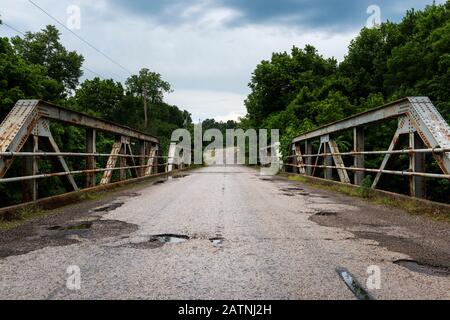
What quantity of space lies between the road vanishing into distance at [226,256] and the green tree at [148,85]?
69670 mm

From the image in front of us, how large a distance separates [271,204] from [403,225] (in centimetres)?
Answer: 266

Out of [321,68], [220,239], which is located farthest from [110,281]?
[321,68]

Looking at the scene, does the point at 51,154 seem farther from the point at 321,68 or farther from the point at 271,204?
the point at 321,68

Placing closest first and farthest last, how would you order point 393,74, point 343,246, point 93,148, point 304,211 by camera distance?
point 343,246
point 304,211
point 93,148
point 393,74

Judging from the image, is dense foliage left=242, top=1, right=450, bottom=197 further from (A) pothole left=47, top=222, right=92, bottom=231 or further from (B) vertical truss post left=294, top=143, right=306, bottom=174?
(A) pothole left=47, top=222, right=92, bottom=231

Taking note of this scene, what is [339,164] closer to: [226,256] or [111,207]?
[111,207]

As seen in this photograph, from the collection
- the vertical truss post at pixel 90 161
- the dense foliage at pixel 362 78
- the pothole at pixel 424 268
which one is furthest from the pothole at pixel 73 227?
the dense foliage at pixel 362 78

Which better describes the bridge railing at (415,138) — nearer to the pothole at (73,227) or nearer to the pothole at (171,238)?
the pothole at (171,238)

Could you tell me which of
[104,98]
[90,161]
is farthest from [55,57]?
[90,161]

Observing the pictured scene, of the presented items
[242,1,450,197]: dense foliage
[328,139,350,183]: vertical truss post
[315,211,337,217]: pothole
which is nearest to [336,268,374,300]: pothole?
[315,211,337,217]: pothole

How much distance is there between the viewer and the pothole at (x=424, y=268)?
3.19 metres

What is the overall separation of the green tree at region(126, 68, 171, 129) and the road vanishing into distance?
69670 mm

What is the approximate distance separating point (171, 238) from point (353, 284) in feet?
7.21
